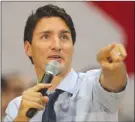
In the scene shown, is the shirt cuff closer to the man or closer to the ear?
the man

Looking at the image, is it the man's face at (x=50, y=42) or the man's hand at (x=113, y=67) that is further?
the man's face at (x=50, y=42)

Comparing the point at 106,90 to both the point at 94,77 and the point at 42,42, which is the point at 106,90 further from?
the point at 42,42

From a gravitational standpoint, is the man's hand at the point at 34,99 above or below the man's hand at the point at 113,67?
below

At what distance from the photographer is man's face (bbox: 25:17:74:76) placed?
2.18 feet

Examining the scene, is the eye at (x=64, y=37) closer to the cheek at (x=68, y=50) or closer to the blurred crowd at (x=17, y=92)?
the cheek at (x=68, y=50)

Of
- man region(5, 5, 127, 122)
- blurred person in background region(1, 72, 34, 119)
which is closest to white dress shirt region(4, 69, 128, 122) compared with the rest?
man region(5, 5, 127, 122)

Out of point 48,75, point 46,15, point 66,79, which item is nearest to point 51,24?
point 46,15

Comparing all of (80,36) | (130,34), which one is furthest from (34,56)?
(130,34)

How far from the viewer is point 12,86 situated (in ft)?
2.67

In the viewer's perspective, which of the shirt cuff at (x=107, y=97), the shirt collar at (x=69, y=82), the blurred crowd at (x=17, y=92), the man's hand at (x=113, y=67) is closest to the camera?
the man's hand at (x=113, y=67)

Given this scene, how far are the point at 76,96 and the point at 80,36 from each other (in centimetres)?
21

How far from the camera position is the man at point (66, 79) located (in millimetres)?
500

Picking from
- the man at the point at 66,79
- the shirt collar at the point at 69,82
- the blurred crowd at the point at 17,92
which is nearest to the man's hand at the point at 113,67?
the man at the point at 66,79

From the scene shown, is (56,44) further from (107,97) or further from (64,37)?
(107,97)
